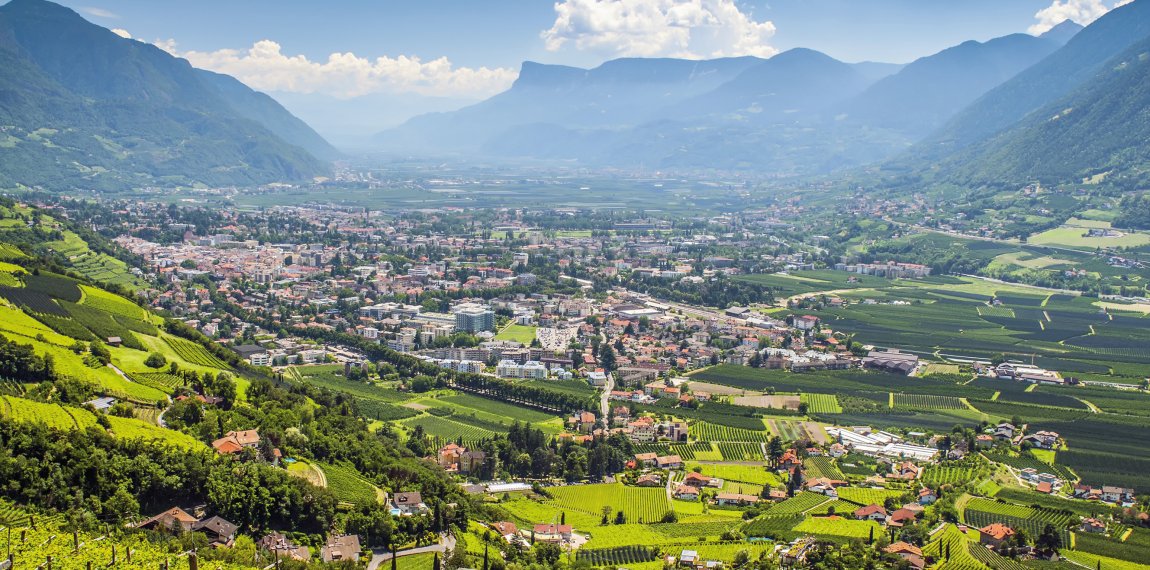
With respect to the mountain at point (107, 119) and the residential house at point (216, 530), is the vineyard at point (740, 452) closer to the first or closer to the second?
the residential house at point (216, 530)

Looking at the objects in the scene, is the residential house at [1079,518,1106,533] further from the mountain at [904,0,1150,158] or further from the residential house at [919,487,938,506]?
the mountain at [904,0,1150,158]

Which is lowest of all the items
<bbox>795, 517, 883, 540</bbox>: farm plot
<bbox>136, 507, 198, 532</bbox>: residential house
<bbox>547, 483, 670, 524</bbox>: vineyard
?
<bbox>547, 483, 670, 524</bbox>: vineyard

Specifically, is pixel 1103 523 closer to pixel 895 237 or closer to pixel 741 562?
pixel 741 562

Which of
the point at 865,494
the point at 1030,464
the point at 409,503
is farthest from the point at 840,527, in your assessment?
the point at 409,503

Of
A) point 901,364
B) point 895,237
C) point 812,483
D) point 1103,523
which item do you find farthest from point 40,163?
point 1103,523

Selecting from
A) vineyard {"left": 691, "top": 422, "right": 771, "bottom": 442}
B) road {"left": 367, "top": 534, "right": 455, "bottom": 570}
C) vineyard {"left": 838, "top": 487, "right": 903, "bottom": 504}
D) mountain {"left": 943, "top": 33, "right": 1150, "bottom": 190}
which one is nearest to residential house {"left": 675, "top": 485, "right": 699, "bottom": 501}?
vineyard {"left": 838, "top": 487, "right": 903, "bottom": 504}

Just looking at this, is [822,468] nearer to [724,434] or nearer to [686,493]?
[724,434]
